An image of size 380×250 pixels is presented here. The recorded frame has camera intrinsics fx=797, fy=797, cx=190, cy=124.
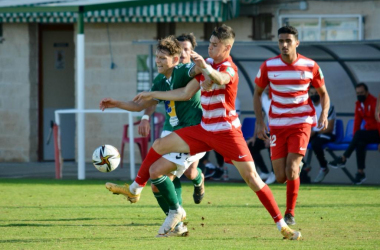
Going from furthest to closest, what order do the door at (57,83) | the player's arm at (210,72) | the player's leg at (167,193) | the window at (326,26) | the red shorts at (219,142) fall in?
the door at (57,83)
the window at (326,26)
the player's leg at (167,193)
the red shorts at (219,142)
the player's arm at (210,72)

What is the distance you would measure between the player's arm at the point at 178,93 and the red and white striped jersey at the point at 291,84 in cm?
146

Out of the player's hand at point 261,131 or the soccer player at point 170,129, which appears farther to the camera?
the player's hand at point 261,131

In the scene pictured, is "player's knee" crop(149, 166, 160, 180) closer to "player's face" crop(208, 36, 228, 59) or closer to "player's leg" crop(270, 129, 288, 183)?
"player's face" crop(208, 36, 228, 59)

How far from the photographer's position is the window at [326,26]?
19062 millimetres

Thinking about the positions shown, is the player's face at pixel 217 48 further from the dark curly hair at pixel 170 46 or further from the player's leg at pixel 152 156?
the player's leg at pixel 152 156

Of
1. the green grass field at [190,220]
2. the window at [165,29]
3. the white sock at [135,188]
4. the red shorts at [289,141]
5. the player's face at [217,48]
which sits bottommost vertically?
the green grass field at [190,220]

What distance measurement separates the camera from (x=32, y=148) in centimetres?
2059

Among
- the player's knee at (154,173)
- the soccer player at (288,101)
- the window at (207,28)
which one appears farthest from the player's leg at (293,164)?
the window at (207,28)

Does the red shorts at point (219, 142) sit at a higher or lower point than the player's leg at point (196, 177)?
higher

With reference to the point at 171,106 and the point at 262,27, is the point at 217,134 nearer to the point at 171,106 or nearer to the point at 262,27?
the point at 171,106

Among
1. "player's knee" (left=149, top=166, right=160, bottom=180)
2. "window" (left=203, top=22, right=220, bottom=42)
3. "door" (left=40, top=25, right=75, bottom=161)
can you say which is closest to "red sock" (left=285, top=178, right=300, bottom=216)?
"player's knee" (left=149, top=166, right=160, bottom=180)

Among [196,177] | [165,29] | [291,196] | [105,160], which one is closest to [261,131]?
[291,196]

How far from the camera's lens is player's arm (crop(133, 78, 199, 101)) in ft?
25.3

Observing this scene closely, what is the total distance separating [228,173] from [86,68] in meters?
6.01
